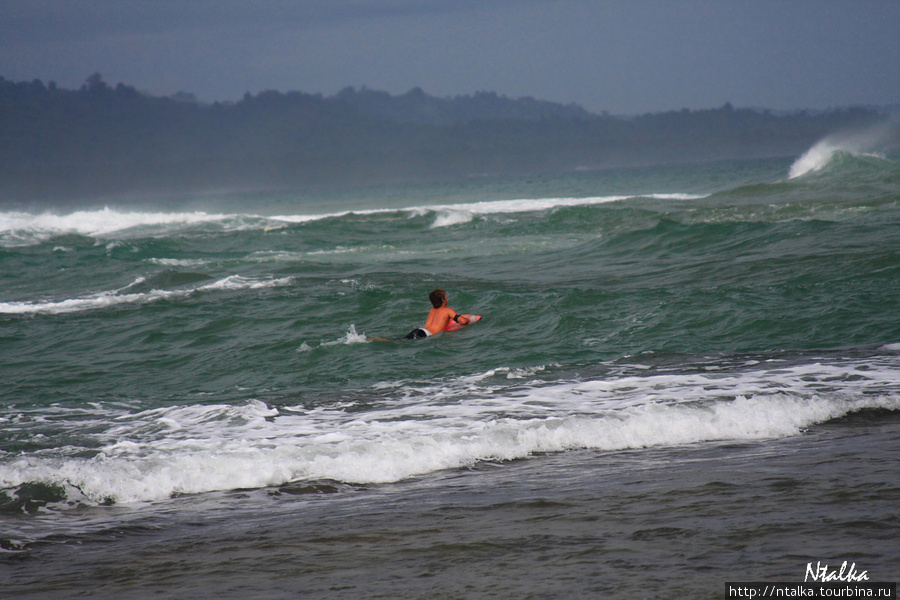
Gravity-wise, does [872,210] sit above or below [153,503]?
above

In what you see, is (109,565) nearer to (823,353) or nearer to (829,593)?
(829,593)

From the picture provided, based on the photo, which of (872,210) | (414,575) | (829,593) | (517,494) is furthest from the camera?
(872,210)

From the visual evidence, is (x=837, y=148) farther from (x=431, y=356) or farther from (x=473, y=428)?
(x=473, y=428)

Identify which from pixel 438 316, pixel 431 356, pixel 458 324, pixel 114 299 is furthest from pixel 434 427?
pixel 114 299

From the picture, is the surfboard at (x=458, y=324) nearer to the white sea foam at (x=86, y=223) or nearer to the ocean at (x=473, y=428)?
the ocean at (x=473, y=428)

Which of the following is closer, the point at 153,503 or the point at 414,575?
the point at 414,575

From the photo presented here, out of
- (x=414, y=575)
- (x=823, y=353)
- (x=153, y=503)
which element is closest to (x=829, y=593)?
(x=414, y=575)

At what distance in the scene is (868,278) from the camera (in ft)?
39.3

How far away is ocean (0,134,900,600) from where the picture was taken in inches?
152

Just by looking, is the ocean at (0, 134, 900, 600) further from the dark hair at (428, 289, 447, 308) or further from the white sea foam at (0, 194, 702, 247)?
the white sea foam at (0, 194, 702, 247)

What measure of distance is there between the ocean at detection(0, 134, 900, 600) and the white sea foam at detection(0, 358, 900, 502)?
0.03m

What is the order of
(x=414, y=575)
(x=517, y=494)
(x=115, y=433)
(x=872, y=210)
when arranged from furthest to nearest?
(x=872, y=210) < (x=115, y=433) < (x=517, y=494) < (x=414, y=575)

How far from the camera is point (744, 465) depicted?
5.14 meters

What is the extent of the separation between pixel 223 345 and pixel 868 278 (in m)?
9.62
